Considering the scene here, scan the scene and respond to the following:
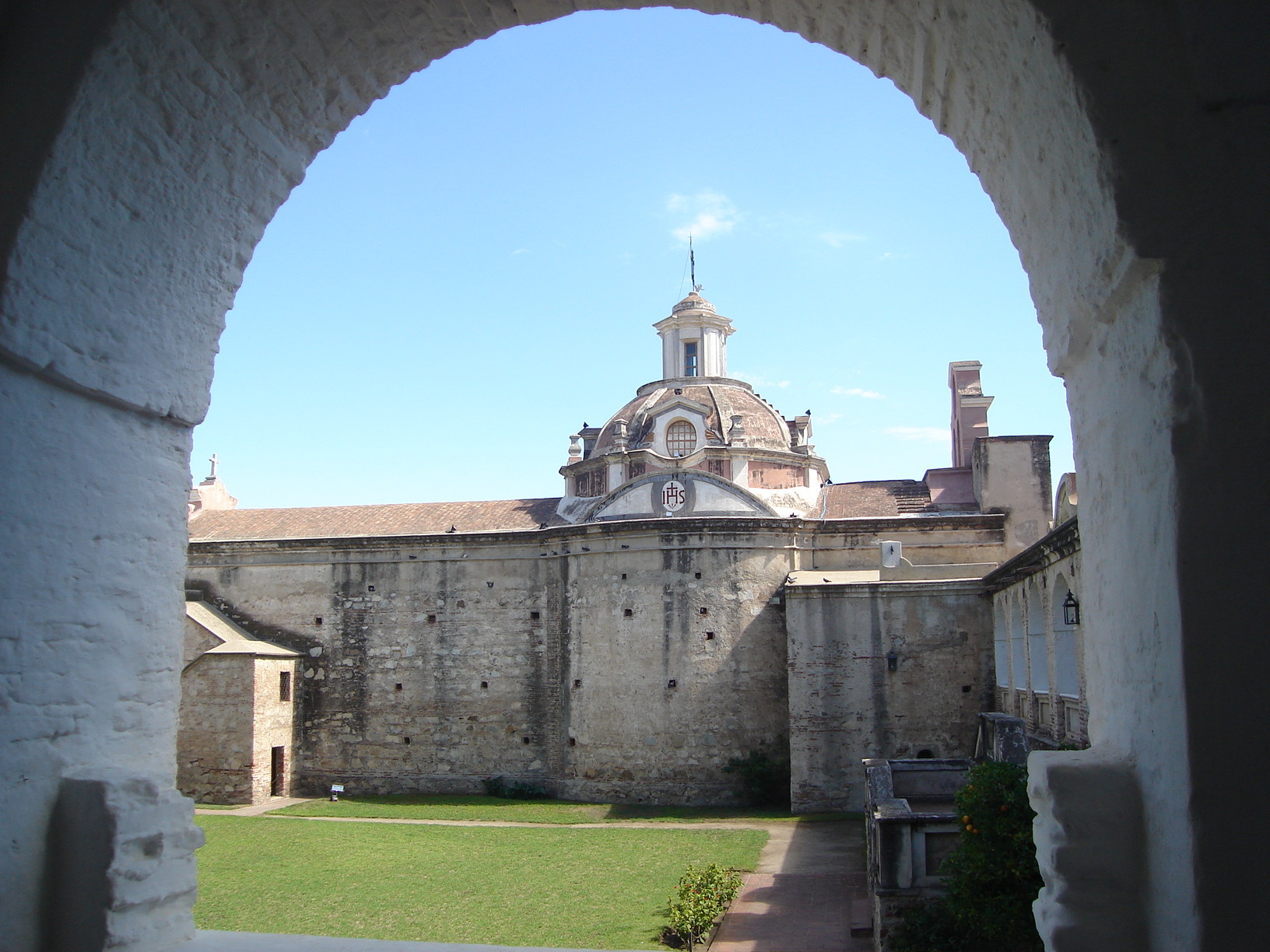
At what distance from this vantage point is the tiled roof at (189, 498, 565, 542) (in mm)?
27438

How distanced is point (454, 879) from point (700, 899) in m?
4.23

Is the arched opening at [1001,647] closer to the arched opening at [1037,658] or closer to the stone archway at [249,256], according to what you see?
the arched opening at [1037,658]

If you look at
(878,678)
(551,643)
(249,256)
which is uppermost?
(249,256)

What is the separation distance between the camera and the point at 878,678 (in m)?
20.4

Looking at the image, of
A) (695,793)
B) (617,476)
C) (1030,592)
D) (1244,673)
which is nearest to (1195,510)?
(1244,673)

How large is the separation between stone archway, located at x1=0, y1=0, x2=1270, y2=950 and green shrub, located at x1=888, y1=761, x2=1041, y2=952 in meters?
5.63

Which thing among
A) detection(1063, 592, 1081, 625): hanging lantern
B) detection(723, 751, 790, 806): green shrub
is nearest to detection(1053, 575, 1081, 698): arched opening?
detection(1063, 592, 1081, 625): hanging lantern

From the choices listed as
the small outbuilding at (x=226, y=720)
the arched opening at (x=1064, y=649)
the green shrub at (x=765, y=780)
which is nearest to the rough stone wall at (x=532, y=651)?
the green shrub at (x=765, y=780)

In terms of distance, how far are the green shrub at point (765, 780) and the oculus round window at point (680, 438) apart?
29.9ft

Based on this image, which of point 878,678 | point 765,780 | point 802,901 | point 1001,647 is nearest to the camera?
point 802,901

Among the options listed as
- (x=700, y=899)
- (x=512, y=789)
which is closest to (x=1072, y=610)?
(x=700, y=899)

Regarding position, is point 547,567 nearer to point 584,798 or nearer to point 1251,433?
point 584,798

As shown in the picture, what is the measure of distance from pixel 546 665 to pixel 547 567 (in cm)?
238

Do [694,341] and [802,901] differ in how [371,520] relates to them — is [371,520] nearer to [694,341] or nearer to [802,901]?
[694,341]
